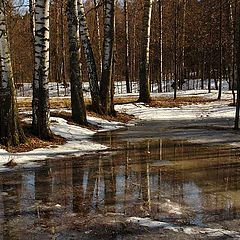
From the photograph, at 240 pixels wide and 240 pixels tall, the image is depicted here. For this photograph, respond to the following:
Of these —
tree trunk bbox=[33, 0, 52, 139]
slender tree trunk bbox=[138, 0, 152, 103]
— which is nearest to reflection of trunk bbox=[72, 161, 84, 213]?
tree trunk bbox=[33, 0, 52, 139]

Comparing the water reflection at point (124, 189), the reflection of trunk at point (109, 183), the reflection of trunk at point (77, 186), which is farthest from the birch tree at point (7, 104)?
the reflection of trunk at point (109, 183)

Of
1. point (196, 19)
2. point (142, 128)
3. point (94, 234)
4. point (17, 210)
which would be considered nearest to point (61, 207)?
point (17, 210)

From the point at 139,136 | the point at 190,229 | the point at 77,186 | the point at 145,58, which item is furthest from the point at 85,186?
the point at 145,58

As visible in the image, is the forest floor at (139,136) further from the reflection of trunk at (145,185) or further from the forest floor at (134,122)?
the reflection of trunk at (145,185)

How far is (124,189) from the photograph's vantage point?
26.6 feet

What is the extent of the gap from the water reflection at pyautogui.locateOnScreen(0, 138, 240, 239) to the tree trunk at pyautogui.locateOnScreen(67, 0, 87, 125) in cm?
531

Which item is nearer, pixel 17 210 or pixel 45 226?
pixel 45 226

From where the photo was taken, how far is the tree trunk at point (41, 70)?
494 inches

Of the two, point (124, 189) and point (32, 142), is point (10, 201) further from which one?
point (32, 142)

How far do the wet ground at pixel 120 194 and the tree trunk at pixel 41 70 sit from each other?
2.34 meters

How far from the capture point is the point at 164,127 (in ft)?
60.1

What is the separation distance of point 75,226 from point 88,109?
14.1 m

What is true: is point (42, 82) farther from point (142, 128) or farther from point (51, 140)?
point (142, 128)

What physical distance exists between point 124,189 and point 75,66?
9125 millimetres
